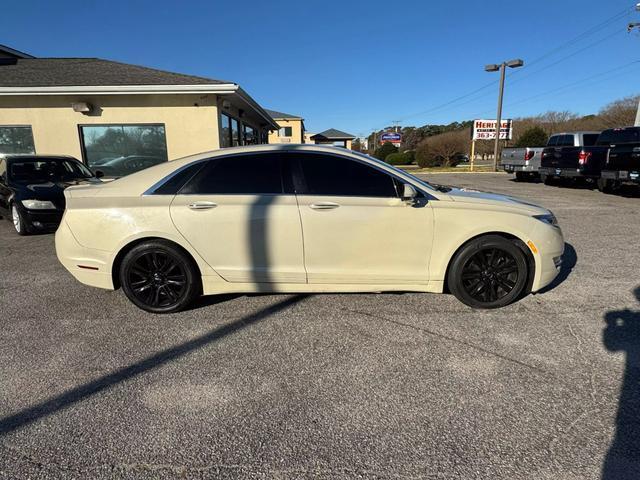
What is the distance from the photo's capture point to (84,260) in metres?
3.69

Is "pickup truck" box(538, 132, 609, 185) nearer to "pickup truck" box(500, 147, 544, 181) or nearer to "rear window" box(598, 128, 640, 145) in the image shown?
"rear window" box(598, 128, 640, 145)

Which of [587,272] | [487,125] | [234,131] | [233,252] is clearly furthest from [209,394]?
[487,125]

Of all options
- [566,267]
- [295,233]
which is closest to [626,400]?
[295,233]

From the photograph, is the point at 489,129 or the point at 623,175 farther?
the point at 489,129

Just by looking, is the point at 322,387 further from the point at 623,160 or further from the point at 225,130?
the point at 623,160

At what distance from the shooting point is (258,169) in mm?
3676

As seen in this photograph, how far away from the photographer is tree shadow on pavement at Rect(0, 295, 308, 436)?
7.46 feet

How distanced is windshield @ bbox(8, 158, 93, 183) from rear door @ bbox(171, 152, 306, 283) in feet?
18.5

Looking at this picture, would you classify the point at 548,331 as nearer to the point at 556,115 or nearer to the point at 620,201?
the point at 620,201

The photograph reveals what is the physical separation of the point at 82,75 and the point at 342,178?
11075 millimetres

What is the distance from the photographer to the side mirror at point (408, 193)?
11.3 feet

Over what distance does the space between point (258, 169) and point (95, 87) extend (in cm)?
881

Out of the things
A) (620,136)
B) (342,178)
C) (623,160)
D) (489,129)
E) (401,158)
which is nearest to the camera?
(342,178)

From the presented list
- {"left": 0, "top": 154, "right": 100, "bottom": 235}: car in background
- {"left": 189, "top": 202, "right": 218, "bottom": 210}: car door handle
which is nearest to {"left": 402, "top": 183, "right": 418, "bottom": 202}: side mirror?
{"left": 189, "top": 202, "right": 218, "bottom": 210}: car door handle
